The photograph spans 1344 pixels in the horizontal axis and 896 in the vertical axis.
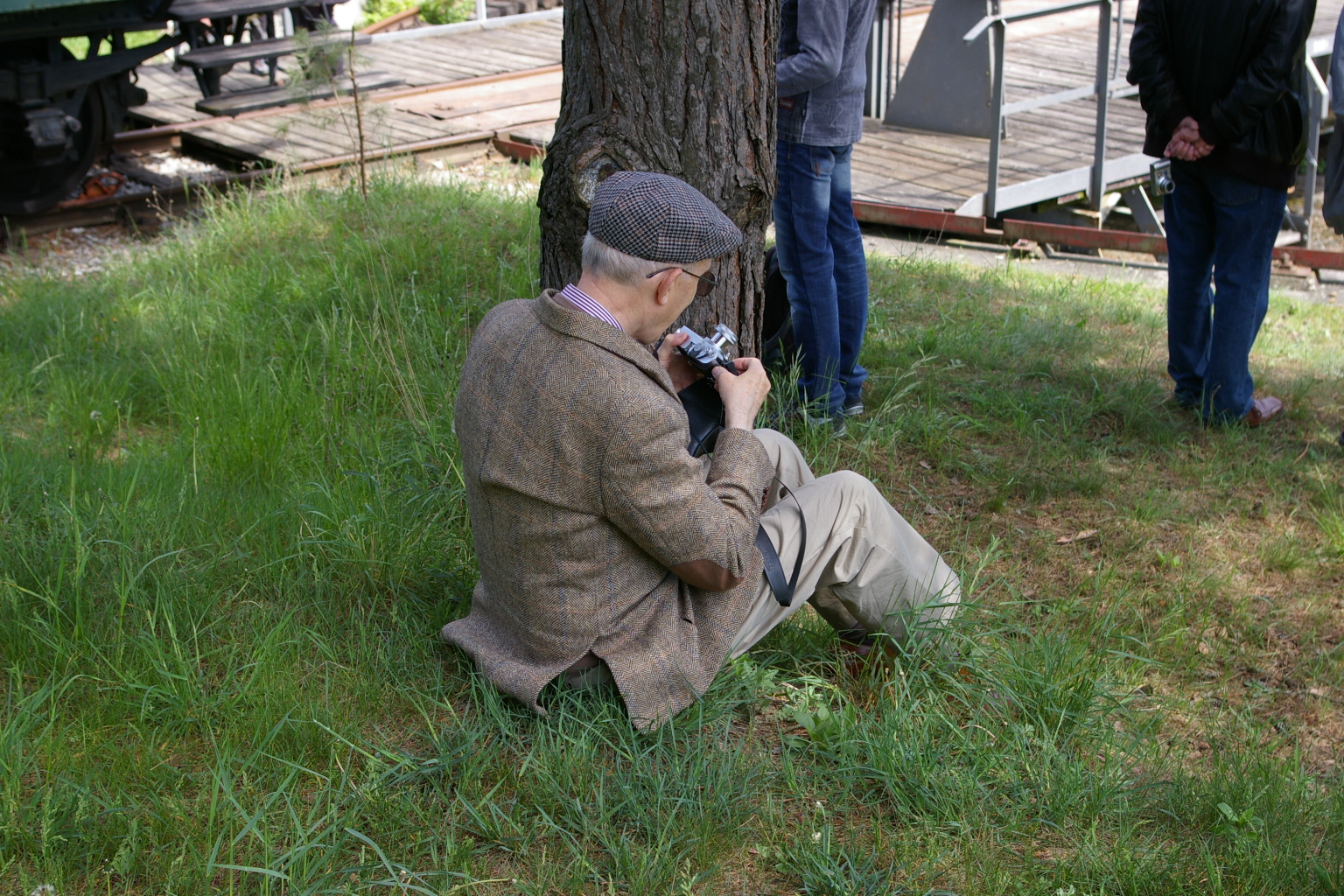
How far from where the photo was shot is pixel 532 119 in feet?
34.2

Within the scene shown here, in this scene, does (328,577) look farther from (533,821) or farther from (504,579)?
(533,821)

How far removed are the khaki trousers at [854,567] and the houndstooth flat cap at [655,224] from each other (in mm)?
726

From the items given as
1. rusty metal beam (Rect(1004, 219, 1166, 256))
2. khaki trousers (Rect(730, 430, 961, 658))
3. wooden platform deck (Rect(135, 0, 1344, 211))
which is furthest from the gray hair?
rusty metal beam (Rect(1004, 219, 1166, 256))

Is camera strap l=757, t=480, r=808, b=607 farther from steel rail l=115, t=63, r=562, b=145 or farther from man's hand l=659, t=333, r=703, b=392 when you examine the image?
steel rail l=115, t=63, r=562, b=145

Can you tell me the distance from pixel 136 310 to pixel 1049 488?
14.7 ft

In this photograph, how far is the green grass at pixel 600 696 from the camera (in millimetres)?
2449

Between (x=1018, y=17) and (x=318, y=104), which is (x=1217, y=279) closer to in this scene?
(x=1018, y=17)

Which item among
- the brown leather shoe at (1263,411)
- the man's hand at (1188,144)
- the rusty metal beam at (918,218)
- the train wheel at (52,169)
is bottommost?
the brown leather shoe at (1263,411)

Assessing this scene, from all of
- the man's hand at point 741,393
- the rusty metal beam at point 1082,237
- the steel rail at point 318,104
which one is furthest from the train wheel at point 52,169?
the man's hand at point 741,393

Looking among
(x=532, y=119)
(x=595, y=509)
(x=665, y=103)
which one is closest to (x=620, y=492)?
(x=595, y=509)

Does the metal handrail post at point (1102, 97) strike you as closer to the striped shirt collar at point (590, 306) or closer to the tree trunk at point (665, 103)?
the tree trunk at point (665, 103)

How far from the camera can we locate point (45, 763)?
262 centimetres

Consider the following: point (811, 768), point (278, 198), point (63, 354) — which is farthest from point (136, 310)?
point (811, 768)

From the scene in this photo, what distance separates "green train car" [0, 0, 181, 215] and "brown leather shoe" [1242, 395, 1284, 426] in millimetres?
7357
